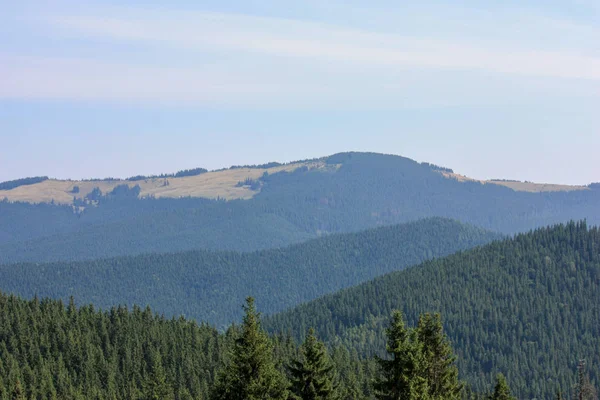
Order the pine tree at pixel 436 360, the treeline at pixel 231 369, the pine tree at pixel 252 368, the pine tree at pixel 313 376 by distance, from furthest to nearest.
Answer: the pine tree at pixel 436 360
the pine tree at pixel 313 376
the treeline at pixel 231 369
the pine tree at pixel 252 368

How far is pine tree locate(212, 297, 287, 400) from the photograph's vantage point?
5362 cm

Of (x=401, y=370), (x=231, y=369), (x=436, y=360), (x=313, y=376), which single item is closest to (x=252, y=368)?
(x=231, y=369)

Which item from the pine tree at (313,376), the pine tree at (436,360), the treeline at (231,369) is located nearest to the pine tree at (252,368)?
the treeline at (231,369)

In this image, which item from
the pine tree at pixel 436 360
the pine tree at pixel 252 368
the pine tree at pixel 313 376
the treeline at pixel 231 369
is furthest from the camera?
the pine tree at pixel 436 360

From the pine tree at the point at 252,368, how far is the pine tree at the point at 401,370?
6630mm

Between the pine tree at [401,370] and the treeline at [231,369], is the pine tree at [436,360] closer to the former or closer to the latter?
the treeline at [231,369]

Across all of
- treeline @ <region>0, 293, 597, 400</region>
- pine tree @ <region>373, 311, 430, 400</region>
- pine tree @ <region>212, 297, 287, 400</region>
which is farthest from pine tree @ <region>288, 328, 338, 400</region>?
pine tree @ <region>373, 311, 430, 400</region>

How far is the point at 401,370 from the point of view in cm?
5512

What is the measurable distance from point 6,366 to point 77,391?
20.2 m

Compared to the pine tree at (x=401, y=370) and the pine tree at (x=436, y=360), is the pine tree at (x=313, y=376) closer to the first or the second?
the pine tree at (x=401, y=370)

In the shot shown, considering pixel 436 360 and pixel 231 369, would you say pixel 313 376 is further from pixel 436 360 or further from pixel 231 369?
pixel 436 360

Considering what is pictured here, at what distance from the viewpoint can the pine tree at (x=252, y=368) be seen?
53625 millimetres

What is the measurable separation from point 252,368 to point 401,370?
928 cm

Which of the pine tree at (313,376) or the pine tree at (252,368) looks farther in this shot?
the pine tree at (313,376)
